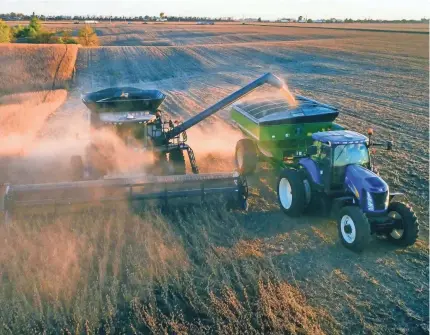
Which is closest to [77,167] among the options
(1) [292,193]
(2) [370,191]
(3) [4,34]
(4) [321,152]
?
(1) [292,193]

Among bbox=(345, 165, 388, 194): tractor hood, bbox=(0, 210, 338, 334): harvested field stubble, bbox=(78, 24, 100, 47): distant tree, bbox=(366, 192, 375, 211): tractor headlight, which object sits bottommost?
bbox=(0, 210, 338, 334): harvested field stubble

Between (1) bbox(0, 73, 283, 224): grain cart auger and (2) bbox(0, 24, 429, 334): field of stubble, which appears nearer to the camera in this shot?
(2) bbox(0, 24, 429, 334): field of stubble

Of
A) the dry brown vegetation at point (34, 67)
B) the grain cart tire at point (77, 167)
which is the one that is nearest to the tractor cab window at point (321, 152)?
the grain cart tire at point (77, 167)

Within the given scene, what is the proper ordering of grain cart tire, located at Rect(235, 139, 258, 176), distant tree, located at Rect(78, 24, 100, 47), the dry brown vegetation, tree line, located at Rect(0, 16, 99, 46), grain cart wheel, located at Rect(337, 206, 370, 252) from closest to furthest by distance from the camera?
1. grain cart wheel, located at Rect(337, 206, 370, 252)
2. grain cart tire, located at Rect(235, 139, 258, 176)
3. the dry brown vegetation
4. tree line, located at Rect(0, 16, 99, 46)
5. distant tree, located at Rect(78, 24, 100, 47)

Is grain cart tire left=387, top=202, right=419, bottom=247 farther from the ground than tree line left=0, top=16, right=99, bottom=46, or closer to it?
closer to it

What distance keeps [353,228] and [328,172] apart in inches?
47.1

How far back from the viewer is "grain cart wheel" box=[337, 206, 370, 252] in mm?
7848

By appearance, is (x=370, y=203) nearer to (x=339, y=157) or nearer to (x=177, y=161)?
(x=339, y=157)

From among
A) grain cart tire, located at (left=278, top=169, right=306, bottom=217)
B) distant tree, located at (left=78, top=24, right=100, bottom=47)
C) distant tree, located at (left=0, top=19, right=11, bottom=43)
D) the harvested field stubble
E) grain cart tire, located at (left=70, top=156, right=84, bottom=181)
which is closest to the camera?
the harvested field stubble

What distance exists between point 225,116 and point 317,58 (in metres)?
21.7

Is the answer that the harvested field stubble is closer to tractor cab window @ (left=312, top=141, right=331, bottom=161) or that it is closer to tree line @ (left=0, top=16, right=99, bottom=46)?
tractor cab window @ (left=312, top=141, right=331, bottom=161)

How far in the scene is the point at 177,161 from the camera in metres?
11.3

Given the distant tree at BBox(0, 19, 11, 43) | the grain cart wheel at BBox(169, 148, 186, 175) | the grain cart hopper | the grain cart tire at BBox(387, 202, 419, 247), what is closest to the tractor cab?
the grain cart hopper

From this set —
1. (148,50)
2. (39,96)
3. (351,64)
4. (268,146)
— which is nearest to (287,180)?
(268,146)
